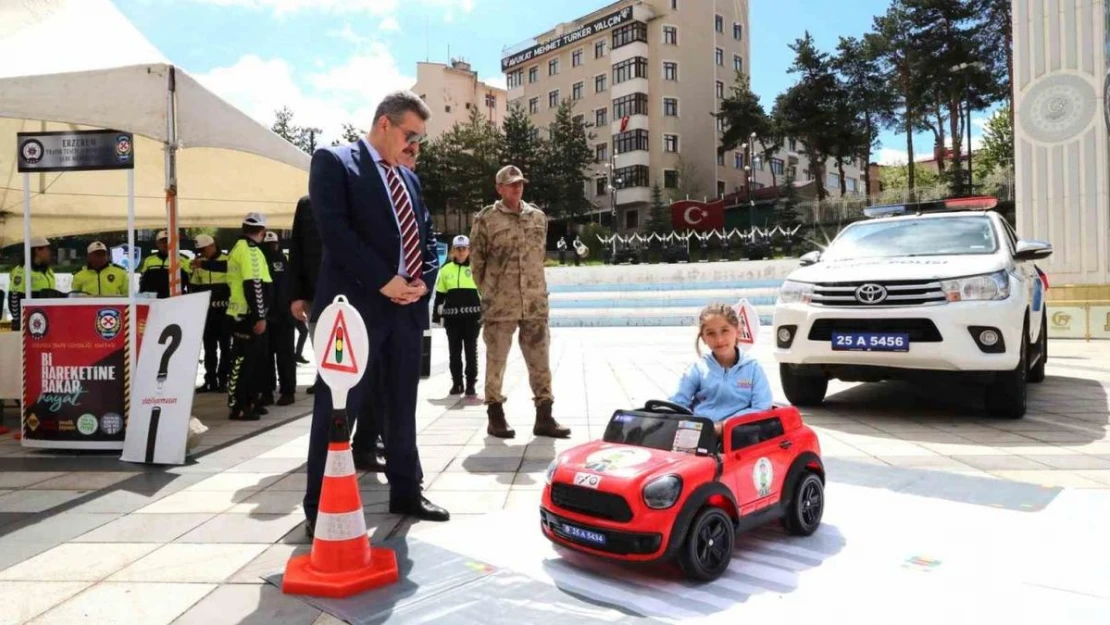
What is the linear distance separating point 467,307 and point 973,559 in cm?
623

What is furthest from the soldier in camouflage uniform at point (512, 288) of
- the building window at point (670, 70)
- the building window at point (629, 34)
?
the building window at point (629, 34)

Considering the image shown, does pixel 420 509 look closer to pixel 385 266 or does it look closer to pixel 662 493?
pixel 385 266

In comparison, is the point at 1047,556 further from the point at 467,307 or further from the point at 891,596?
the point at 467,307

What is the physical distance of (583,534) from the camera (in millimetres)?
2896

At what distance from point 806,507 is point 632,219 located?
58748 millimetres

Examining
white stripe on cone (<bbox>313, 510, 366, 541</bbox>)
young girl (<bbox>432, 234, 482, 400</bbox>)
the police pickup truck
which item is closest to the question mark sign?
white stripe on cone (<bbox>313, 510, 366, 541</bbox>)

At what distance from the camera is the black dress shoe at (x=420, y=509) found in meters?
3.70

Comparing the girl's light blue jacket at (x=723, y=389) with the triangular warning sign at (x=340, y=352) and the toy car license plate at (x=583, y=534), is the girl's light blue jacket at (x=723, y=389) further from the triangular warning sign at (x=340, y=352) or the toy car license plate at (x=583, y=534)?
the triangular warning sign at (x=340, y=352)

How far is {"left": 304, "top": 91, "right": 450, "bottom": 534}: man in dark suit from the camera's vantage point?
3.41 m

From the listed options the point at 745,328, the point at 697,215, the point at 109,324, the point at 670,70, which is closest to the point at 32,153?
the point at 109,324

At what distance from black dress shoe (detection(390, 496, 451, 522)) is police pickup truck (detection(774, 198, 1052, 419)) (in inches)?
158

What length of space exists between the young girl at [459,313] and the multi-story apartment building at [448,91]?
68106 millimetres

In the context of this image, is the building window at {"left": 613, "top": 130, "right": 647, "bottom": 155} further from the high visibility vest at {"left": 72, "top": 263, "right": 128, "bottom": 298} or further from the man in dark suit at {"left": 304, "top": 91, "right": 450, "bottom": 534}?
the man in dark suit at {"left": 304, "top": 91, "right": 450, "bottom": 534}

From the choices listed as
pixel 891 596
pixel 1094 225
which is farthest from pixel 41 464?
pixel 1094 225
